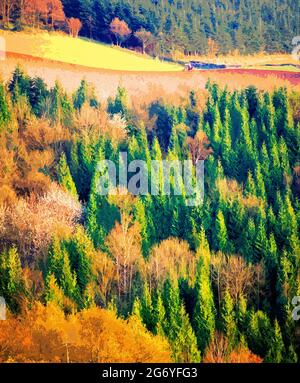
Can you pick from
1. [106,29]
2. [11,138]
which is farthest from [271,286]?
[106,29]

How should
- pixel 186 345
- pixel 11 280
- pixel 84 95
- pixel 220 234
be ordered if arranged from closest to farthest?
1. pixel 186 345
2. pixel 11 280
3. pixel 220 234
4. pixel 84 95

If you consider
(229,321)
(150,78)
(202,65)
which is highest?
(202,65)

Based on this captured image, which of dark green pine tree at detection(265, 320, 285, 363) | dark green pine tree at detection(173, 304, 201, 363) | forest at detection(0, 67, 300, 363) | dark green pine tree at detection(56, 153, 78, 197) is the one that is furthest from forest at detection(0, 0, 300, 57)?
dark green pine tree at detection(265, 320, 285, 363)

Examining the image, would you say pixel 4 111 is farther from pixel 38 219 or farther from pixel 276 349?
pixel 276 349

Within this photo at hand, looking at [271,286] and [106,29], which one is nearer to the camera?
[271,286]

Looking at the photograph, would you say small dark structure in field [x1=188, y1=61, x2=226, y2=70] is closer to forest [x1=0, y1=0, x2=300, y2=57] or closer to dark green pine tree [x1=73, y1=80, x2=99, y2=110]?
forest [x1=0, y1=0, x2=300, y2=57]

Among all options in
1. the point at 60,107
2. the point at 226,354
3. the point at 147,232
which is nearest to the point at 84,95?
the point at 60,107

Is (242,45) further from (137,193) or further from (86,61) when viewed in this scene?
(137,193)
